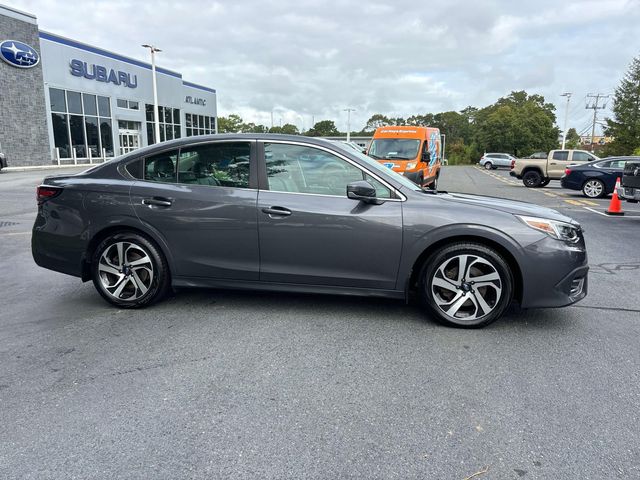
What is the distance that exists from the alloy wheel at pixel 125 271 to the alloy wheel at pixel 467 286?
2.61 m

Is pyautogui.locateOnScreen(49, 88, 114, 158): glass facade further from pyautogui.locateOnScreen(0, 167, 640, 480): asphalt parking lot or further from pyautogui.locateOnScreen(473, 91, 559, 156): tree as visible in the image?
pyautogui.locateOnScreen(473, 91, 559, 156): tree

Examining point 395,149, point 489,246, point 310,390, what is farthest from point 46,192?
point 395,149

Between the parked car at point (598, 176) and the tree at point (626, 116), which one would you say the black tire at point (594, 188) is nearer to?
the parked car at point (598, 176)

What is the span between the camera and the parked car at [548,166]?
22.1m

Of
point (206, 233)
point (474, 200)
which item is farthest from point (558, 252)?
point (206, 233)

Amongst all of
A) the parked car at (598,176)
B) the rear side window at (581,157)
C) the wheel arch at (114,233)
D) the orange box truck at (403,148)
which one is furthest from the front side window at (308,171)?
the rear side window at (581,157)

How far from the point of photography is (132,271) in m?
4.52

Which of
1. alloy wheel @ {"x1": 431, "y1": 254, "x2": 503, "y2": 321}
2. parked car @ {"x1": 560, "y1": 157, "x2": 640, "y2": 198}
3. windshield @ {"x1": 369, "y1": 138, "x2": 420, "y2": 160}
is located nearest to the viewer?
alloy wheel @ {"x1": 431, "y1": 254, "x2": 503, "y2": 321}

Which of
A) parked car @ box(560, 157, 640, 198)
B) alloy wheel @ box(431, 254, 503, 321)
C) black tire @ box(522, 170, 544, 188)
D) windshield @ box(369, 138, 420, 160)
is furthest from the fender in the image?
black tire @ box(522, 170, 544, 188)

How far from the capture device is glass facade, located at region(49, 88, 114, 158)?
30.2m

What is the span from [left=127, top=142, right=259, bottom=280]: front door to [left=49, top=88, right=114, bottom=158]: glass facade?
98.6 ft

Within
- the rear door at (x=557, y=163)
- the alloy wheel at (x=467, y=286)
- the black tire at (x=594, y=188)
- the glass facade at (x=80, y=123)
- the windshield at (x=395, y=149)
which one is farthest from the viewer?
the glass facade at (x=80, y=123)

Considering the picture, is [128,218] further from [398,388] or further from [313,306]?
[398,388]

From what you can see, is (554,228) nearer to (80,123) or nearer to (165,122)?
(80,123)
